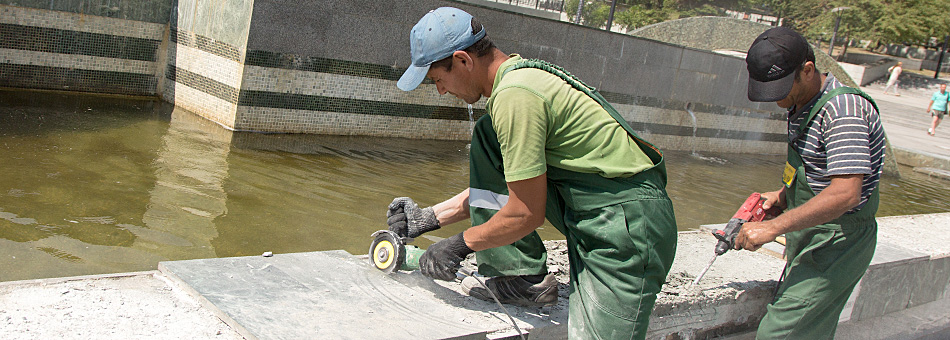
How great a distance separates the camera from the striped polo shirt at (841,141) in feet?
9.27

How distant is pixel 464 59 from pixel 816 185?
171 cm

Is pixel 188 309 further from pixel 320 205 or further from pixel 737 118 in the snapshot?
pixel 737 118

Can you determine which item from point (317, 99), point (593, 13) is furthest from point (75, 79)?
point (593, 13)

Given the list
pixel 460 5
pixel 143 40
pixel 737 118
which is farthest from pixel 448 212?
pixel 737 118

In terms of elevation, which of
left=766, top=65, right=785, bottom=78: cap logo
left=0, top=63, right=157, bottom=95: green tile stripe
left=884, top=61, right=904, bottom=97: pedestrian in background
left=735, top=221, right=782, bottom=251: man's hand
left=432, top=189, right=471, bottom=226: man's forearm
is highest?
left=884, top=61, right=904, bottom=97: pedestrian in background

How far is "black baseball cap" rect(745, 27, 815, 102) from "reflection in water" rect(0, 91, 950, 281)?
272cm

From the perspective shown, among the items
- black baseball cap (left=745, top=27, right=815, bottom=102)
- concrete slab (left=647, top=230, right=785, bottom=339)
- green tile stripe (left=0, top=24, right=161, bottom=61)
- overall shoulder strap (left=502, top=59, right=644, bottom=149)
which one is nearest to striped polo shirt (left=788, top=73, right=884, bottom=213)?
black baseball cap (left=745, top=27, right=815, bottom=102)

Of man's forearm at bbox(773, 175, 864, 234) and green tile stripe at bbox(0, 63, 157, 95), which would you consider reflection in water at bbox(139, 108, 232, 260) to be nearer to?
green tile stripe at bbox(0, 63, 157, 95)

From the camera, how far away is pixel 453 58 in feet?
7.89

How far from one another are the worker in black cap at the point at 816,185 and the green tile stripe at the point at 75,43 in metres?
7.57

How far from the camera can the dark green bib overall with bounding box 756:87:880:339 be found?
3092mm

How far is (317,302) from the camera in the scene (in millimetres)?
2641

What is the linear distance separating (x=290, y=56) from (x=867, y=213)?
6.14 m

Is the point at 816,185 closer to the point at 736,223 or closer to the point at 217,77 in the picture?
the point at 736,223
